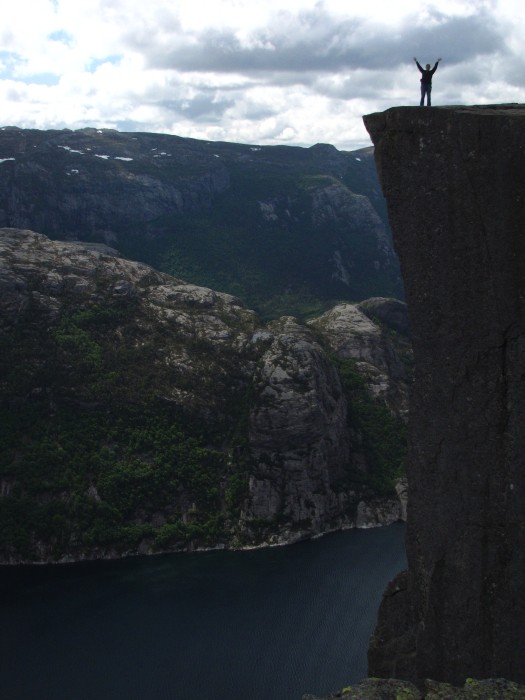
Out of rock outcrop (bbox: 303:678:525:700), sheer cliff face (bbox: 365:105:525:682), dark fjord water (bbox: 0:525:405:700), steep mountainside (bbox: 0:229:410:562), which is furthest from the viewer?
steep mountainside (bbox: 0:229:410:562)

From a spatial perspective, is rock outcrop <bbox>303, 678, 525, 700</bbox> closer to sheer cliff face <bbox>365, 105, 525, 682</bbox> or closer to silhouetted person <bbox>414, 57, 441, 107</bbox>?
sheer cliff face <bbox>365, 105, 525, 682</bbox>

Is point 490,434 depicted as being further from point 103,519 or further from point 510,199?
point 103,519

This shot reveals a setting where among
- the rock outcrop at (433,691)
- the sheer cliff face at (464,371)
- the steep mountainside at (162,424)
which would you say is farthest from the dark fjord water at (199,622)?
the rock outcrop at (433,691)

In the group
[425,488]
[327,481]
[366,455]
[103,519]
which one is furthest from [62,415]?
[425,488]

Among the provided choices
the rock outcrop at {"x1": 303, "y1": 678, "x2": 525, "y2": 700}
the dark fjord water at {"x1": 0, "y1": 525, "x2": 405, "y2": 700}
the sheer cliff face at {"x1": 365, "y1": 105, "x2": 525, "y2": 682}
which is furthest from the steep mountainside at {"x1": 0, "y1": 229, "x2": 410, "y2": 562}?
the rock outcrop at {"x1": 303, "y1": 678, "x2": 525, "y2": 700}

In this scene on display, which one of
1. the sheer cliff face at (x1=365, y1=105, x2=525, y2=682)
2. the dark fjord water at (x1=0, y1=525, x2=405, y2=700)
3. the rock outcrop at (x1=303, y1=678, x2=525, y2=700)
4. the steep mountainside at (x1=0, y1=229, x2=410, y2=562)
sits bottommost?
the dark fjord water at (x1=0, y1=525, x2=405, y2=700)
